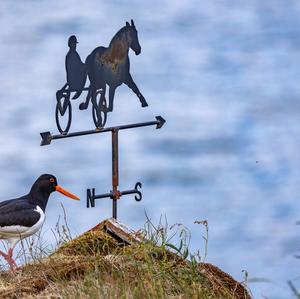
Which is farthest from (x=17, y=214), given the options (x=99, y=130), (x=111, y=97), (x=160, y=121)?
(x=160, y=121)

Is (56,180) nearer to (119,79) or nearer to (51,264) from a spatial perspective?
(119,79)

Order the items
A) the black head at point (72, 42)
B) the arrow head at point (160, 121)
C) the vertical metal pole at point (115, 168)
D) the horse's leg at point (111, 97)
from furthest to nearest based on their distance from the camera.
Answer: the arrow head at point (160, 121) → the black head at point (72, 42) → the horse's leg at point (111, 97) → the vertical metal pole at point (115, 168)

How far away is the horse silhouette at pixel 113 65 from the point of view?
873cm

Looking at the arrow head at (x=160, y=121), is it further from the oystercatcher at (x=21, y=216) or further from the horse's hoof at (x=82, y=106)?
the oystercatcher at (x=21, y=216)

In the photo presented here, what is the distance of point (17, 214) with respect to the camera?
9.00 meters

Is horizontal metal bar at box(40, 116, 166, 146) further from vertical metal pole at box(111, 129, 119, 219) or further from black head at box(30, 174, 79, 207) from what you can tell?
black head at box(30, 174, 79, 207)

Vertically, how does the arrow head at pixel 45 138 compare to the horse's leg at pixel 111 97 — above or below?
below

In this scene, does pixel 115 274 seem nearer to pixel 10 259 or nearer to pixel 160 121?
pixel 10 259

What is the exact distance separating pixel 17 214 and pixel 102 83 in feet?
4.61

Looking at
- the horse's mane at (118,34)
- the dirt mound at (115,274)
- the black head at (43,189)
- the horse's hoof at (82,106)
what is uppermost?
the horse's mane at (118,34)

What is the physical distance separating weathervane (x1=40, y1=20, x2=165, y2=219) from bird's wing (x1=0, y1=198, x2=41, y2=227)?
3.01 feet

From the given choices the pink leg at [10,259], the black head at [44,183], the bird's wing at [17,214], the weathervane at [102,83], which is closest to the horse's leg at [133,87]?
the weathervane at [102,83]

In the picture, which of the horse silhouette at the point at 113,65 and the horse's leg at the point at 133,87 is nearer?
the horse silhouette at the point at 113,65

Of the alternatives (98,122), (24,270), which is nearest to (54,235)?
(24,270)
